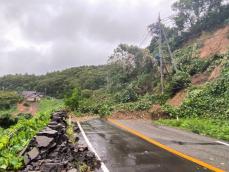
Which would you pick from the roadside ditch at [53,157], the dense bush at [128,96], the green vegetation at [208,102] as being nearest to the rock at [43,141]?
the roadside ditch at [53,157]

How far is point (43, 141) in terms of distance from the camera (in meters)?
10.5

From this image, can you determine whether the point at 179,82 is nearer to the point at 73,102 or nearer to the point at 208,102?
the point at 208,102

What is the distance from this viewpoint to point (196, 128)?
60.0 feet

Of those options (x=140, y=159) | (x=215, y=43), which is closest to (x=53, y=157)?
(x=140, y=159)

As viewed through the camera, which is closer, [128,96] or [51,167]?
[51,167]

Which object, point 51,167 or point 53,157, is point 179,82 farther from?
point 51,167

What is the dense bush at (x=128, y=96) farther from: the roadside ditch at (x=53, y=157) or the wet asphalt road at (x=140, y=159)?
the roadside ditch at (x=53, y=157)

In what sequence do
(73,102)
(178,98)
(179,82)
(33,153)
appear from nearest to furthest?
(33,153) → (178,98) → (179,82) → (73,102)

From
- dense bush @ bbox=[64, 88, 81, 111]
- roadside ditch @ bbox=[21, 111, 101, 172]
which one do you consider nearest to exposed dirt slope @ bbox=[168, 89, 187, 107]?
dense bush @ bbox=[64, 88, 81, 111]

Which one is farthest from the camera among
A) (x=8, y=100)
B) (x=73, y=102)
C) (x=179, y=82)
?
(x=8, y=100)

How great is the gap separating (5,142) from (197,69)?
1284 inches

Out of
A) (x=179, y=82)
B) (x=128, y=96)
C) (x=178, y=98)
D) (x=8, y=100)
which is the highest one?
(x=8, y=100)

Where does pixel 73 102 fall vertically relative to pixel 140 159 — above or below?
above

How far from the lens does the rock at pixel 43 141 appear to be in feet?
33.0
